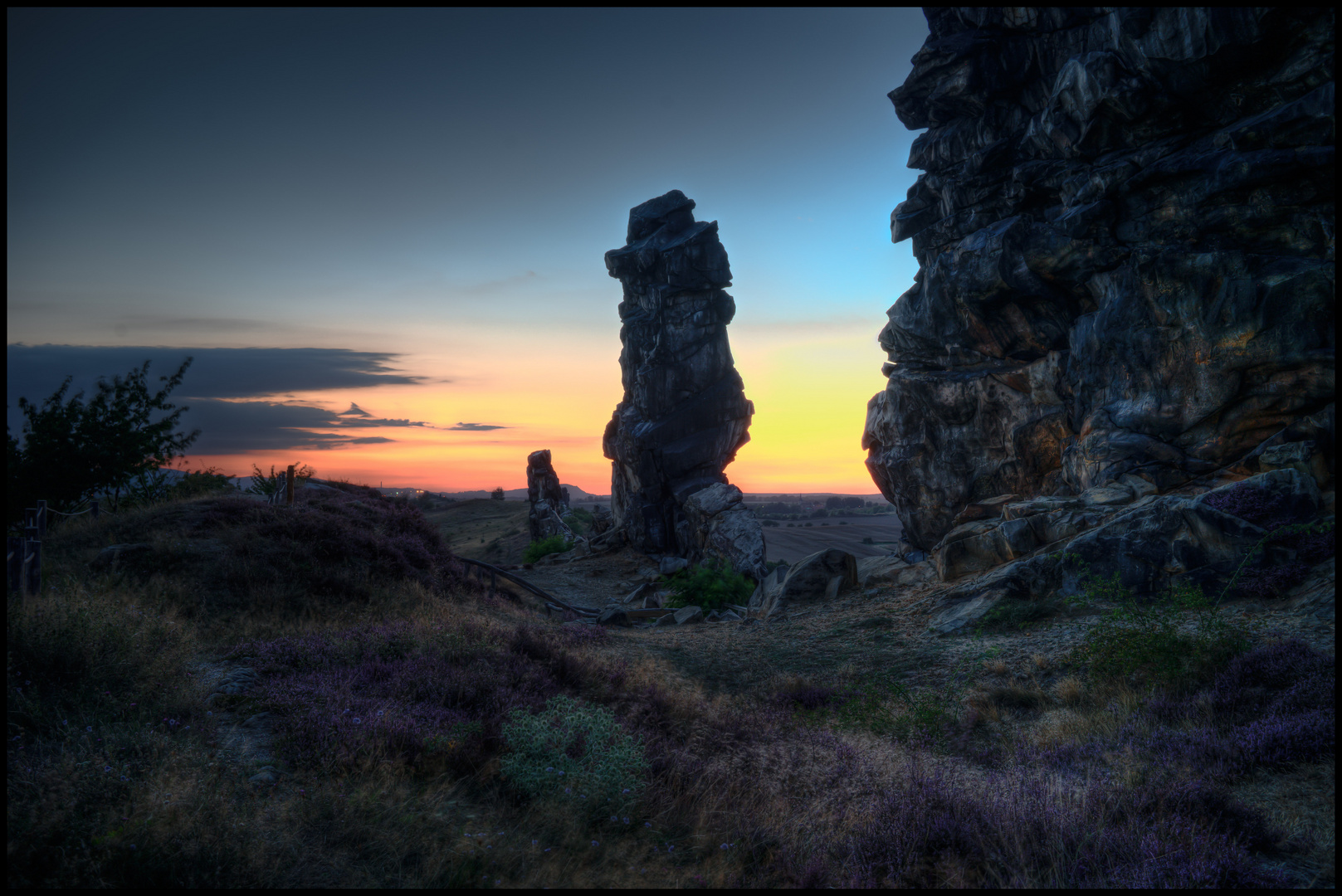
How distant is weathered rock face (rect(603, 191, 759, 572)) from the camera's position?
40.0 metres

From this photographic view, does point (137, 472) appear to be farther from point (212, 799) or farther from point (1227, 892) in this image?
point (1227, 892)

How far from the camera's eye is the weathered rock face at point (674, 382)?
4003cm

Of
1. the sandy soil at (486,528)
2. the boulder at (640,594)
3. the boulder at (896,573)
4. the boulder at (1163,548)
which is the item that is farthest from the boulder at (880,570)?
the sandy soil at (486,528)

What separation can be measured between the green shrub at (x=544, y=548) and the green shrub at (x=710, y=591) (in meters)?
17.4

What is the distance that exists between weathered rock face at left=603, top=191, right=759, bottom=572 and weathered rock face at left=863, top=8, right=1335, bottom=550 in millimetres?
14662

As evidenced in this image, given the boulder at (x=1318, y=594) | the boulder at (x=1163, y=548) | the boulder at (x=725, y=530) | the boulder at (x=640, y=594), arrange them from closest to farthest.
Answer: the boulder at (x=1318, y=594), the boulder at (x=1163, y=548), the boulder at (x=640, y=594), the boulder at (x=725, y=530)

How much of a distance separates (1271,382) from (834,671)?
14.3m

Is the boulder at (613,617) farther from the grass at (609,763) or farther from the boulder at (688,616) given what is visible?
the grass at (609,763)

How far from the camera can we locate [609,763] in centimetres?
646

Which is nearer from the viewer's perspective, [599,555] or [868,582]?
[868,582]

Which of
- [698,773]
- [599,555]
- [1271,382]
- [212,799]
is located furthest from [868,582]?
[599,555]

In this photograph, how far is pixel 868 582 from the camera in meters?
19.6

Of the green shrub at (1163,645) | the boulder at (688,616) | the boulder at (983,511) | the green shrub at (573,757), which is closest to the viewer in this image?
the green shrub at (573,757)

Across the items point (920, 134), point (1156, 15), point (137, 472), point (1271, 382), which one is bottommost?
point (137, 472)
